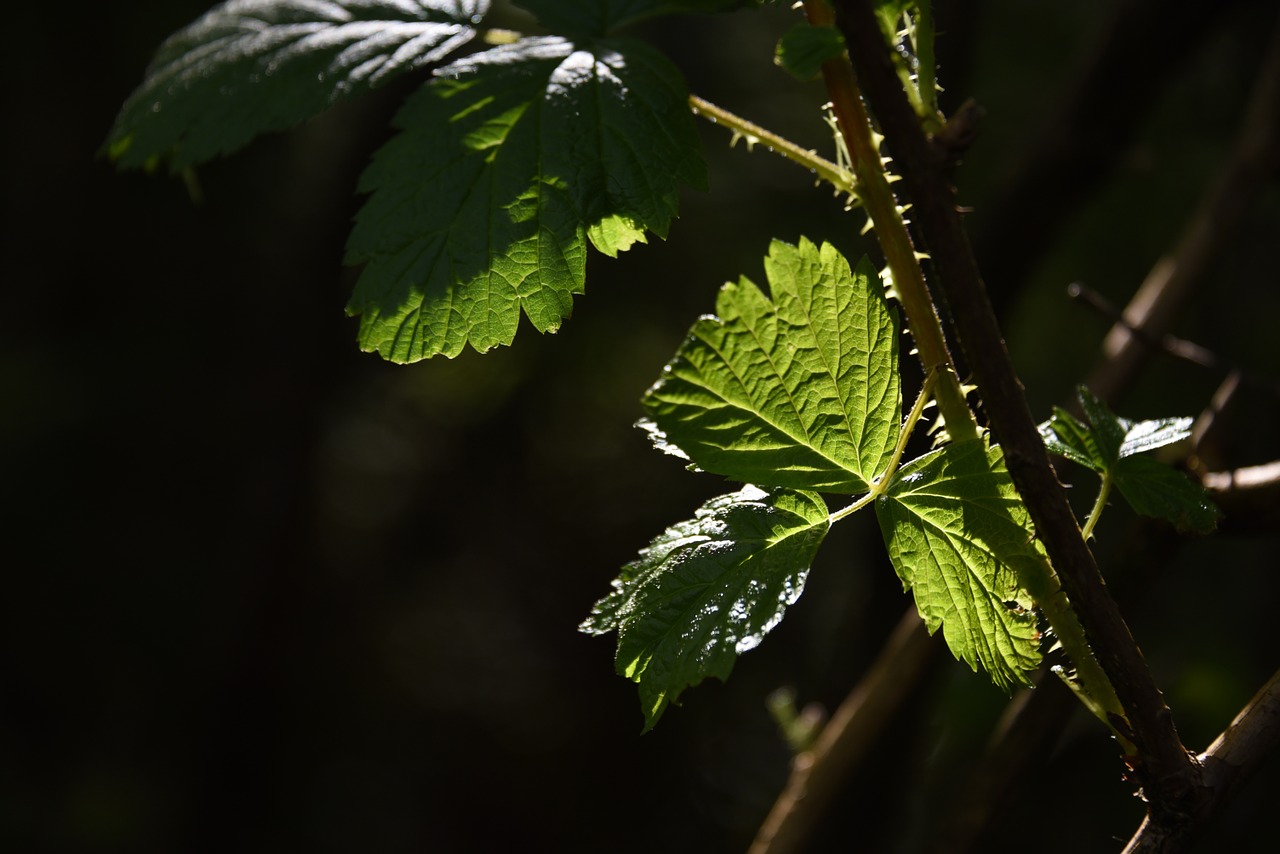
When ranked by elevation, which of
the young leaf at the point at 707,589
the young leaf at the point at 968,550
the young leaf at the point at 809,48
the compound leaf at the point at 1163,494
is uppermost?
the young leaf at the point at 809,48

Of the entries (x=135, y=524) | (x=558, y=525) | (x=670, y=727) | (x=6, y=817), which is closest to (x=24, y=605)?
(x=135, y=524)

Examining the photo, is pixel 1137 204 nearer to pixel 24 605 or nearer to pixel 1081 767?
pixel 1081 767

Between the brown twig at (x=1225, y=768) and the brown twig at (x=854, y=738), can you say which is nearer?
the brown twig at (x=1225, y=768)

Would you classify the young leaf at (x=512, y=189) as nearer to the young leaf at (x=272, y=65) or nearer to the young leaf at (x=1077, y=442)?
the young leaf at (x=272, y=65)

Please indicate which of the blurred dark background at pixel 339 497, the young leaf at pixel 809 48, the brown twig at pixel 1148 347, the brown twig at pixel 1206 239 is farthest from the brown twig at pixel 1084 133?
the young leaf at pixel 809 48

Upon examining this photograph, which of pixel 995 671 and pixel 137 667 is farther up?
pixel 995 671

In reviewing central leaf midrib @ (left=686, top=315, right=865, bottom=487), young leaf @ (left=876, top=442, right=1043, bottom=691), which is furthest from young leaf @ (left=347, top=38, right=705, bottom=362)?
young leaf @ (left=876, top=442, right=1043, bottom=691)
